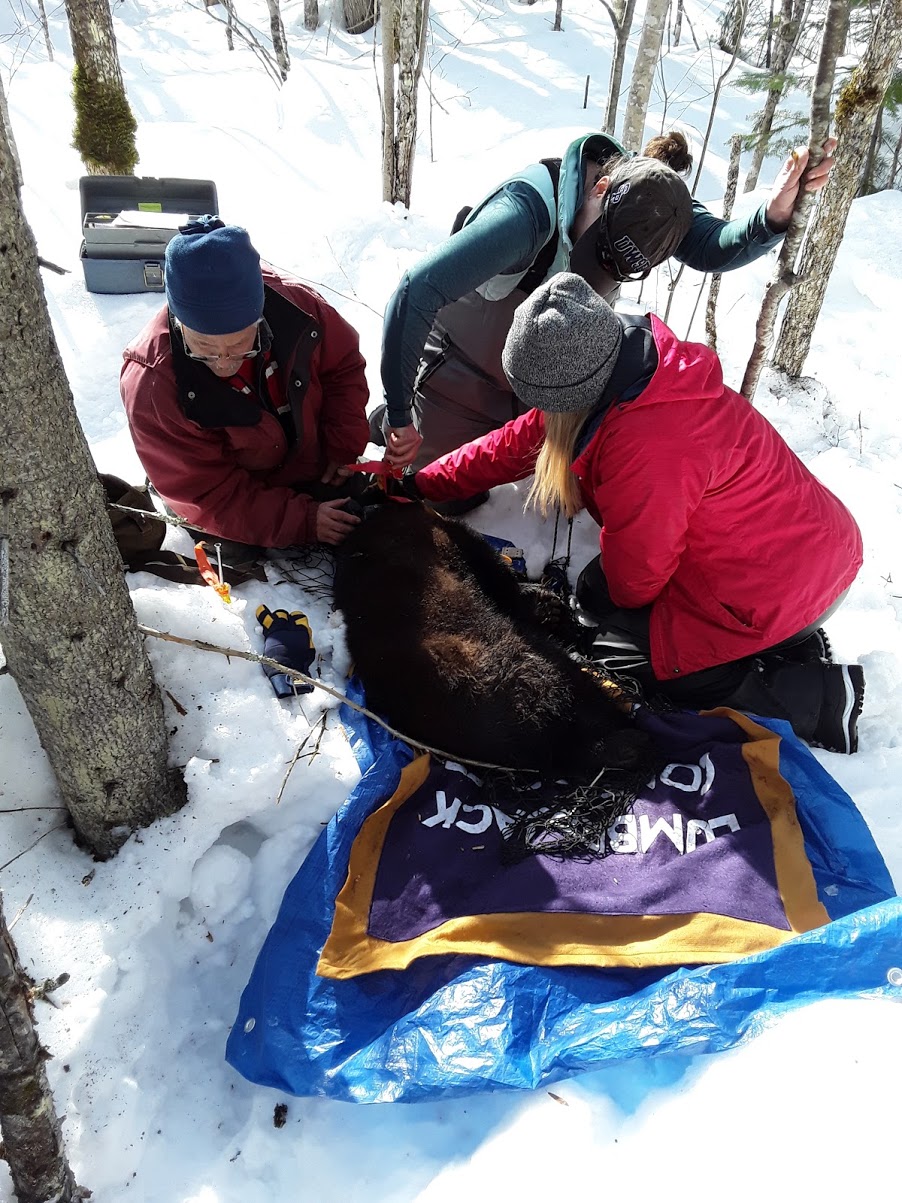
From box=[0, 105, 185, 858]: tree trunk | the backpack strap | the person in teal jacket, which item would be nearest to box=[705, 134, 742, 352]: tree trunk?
the person in teal jacket

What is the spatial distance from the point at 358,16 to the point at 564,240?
16.9m

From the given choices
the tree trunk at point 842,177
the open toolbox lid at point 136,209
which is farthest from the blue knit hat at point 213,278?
the open toolbox lid at point 136,209

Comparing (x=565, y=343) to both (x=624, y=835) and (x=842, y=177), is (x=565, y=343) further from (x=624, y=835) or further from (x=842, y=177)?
(x=842, y=177)

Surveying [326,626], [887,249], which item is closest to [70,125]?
[887,249]

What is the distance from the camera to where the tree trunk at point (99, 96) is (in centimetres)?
618

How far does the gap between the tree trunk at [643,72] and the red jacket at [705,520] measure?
18.8ft

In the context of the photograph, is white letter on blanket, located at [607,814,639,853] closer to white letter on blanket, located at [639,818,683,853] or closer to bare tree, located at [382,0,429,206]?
white letter on blanket, located at [639,818,683,853]

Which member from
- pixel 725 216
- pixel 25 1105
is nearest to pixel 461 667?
pixel 25 1105

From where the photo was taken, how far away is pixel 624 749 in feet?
7.43

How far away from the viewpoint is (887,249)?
678 cm

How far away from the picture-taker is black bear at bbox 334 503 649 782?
7.52ft

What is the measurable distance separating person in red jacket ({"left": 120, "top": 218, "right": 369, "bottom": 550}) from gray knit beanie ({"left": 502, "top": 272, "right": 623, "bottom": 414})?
2.63ft

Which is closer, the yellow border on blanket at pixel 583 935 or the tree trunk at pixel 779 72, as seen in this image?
the yellow border on blanket at pixel 583 935

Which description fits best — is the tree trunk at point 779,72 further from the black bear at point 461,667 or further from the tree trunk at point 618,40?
the black bear at point 461,667
